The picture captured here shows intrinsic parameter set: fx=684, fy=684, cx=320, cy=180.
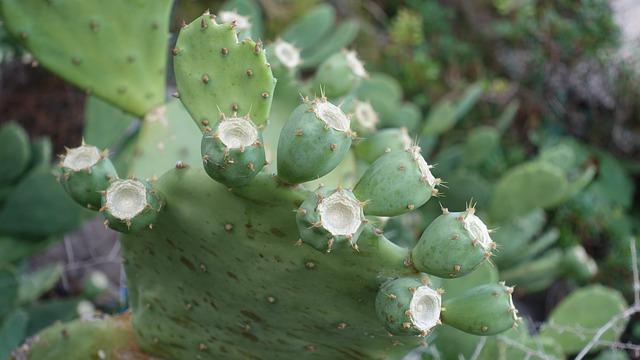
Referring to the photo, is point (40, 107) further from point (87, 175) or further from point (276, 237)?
point (276, 237)

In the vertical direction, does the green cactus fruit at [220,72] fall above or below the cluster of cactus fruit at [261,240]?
above

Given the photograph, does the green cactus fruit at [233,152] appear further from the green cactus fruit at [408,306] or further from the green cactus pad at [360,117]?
the green cactus pad at [360,117]

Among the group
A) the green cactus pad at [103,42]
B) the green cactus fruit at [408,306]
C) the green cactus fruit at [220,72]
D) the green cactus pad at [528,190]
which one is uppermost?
the green cactus pad at [528,190]

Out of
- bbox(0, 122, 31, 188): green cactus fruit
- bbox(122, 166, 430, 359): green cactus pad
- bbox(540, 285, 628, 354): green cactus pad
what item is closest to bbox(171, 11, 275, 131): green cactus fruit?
bbox(122, 166, 430, 359): green cactus pad

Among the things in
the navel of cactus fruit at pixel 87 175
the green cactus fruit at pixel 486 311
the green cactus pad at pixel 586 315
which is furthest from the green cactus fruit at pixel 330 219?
the green cactus pad at pixel 586 315

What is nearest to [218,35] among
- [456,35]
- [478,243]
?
[478,243]

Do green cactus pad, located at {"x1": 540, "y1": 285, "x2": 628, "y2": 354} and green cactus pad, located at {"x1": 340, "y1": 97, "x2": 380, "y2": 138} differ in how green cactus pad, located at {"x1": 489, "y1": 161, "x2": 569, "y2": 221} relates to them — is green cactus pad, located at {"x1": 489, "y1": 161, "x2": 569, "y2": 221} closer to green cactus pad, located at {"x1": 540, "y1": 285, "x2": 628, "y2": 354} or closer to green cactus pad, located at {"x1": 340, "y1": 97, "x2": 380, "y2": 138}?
green cactus pad, located at {"x1": 540, "y1": 285, "x2": 628, "y2": 354}
